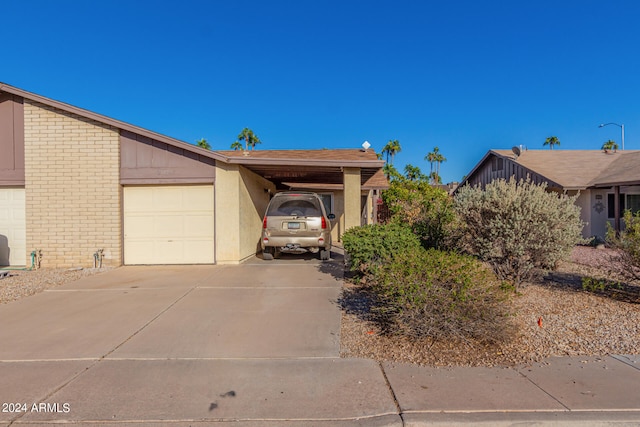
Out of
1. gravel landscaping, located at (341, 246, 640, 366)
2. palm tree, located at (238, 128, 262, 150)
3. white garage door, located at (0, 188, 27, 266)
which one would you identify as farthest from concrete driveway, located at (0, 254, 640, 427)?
palm tree, located at (238, 128, 262, 150)

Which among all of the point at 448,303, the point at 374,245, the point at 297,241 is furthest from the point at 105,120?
the point at 448,303

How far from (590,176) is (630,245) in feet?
40.9

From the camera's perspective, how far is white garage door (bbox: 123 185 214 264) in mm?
9484

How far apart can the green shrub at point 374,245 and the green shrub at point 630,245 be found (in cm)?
321

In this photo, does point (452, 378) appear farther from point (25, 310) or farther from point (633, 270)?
point (25, 310)

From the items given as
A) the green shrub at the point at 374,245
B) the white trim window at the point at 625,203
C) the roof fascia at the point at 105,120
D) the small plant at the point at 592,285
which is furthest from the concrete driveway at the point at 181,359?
the white trim window at the point at 625,203

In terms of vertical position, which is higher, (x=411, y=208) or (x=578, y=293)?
(x=411, y=208)

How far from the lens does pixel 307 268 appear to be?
28.8 ft

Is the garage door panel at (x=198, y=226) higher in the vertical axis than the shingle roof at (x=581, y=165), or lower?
lower

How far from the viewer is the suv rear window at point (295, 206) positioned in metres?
9.52

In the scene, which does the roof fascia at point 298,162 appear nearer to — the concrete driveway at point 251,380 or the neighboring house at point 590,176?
the concrete driveway at point 251,380

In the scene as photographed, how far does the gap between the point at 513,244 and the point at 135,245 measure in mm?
8789

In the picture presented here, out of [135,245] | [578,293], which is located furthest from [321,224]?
[578,293]

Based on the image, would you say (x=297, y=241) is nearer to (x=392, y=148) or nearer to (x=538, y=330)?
(x=538, y=330)
